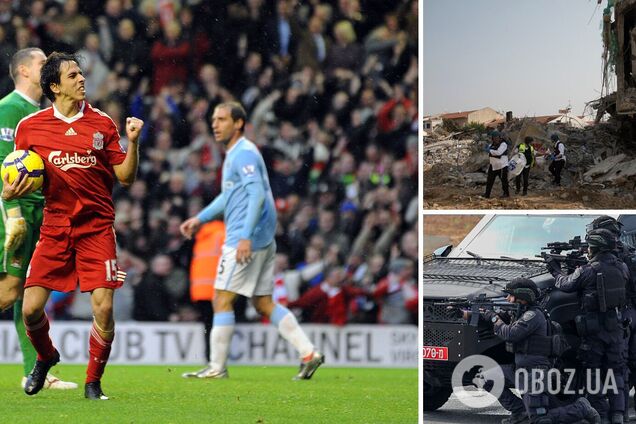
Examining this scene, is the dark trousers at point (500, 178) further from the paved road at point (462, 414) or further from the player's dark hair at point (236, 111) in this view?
the player's dark hair at point (236, 111)

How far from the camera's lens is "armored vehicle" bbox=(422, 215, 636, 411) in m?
6.42

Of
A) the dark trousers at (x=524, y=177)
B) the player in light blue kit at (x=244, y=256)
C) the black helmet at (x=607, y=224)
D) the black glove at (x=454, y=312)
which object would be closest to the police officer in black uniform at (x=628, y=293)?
the black helmet at (x=607, y=224)

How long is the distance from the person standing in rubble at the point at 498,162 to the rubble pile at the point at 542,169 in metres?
0.03

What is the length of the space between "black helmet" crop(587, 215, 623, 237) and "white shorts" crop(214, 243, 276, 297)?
3.46 metres

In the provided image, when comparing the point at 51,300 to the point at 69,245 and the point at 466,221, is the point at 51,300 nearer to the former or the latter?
the point at 69,245

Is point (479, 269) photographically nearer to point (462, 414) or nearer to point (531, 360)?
point (531, 360)

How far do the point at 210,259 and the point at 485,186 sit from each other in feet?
14.0

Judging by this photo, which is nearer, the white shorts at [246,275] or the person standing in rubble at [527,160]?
the person standing in rubble at [527,160]

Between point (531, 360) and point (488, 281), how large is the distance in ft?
1.81

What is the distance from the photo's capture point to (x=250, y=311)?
10.5 metres

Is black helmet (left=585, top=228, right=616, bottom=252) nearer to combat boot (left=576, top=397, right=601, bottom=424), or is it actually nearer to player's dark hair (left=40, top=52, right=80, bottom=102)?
combat boot (left=576, top=397, right=601, bottom=424)

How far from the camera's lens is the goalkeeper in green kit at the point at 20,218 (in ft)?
25.4

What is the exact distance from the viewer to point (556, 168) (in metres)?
6.54

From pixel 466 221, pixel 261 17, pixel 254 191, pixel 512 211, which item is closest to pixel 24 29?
pixel 261 17
